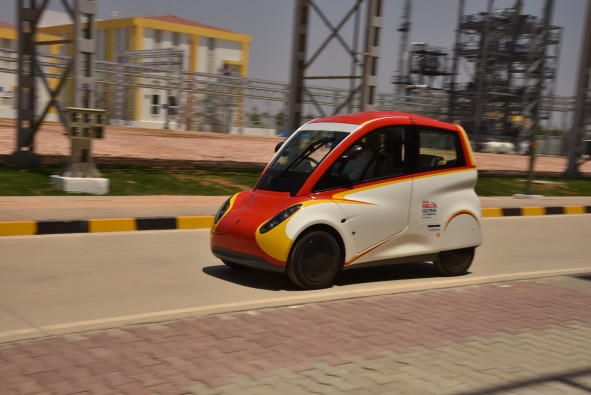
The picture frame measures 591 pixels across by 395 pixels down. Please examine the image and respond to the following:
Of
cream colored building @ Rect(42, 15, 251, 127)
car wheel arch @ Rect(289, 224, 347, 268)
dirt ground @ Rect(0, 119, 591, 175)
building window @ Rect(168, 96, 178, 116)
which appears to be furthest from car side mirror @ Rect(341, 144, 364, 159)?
cream colored building @ Rect(42, 15, 251, 127)

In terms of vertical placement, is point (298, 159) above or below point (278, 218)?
above

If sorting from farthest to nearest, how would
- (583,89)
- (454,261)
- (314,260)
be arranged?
1. (583,89)
2. (454,261)
3. (314,260)

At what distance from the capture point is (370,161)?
6984 millimetres

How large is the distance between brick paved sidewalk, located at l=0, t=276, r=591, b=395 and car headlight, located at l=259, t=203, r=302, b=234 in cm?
86

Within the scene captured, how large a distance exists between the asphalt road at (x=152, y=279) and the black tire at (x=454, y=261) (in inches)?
5.8

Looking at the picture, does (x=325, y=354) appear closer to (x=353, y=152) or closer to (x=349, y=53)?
(x=353, y=152)

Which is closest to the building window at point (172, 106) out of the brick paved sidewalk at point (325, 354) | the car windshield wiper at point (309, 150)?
the car windshield wiper at point (309, 150)

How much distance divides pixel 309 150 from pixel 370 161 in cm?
60

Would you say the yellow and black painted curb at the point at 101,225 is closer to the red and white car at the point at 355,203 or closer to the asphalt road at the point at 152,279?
the asphalt road at the point at 152,279

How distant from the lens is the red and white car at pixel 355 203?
653 cm

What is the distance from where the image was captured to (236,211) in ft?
22.7

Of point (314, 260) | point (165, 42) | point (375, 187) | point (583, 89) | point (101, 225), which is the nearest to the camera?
point (314, 260)

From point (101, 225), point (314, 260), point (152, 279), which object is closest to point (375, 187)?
point (314, 260)

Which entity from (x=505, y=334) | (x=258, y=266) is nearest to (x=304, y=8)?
(x=258, y=266)
